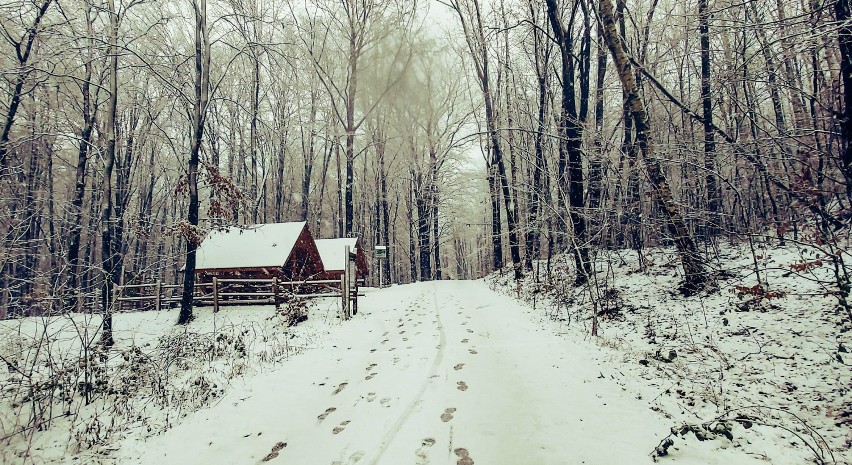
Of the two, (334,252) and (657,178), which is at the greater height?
(657,178)

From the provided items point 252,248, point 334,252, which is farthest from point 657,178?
point 334,252

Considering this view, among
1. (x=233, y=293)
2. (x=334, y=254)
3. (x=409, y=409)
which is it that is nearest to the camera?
(x=409, y=409)

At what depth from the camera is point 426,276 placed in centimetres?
3048

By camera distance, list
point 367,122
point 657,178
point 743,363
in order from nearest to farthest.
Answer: point 743,363, point 657,178, point 367,122

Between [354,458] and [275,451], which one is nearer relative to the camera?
[354,458]

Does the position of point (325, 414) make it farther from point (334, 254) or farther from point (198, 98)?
point (334, 254)

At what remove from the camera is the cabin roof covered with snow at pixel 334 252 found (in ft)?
77.9

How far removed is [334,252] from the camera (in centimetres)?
2431

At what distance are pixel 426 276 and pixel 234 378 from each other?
79.3ft

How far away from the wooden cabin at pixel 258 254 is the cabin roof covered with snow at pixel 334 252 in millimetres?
2800

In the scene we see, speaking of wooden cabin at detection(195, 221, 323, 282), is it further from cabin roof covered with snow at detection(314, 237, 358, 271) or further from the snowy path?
the snowy path

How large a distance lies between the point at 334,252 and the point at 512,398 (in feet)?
69.2

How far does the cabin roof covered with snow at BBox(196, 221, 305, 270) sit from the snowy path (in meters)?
13.1

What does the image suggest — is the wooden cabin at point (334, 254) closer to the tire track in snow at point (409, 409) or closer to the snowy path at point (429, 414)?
the snowy path at point (429, 414)
